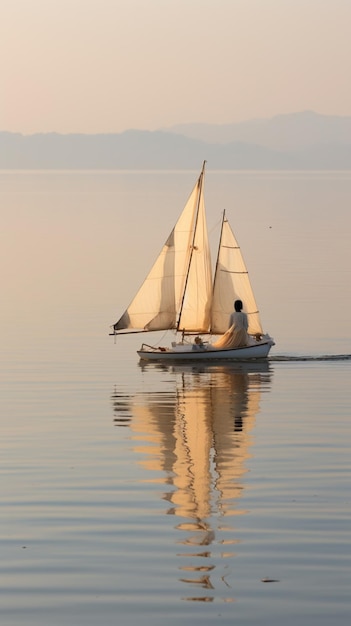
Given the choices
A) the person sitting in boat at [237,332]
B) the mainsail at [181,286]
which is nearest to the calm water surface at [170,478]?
the person sitting in boat at [237,332]

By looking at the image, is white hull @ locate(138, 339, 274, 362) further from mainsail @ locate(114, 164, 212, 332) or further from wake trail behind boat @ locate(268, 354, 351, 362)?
mainsail @ locate(114, 164, 212, 332)

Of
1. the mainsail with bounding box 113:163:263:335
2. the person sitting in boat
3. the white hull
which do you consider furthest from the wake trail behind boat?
the mainsail with bounding box 113:163:263:335

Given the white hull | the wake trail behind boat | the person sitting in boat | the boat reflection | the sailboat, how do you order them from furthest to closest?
Result: the sailboat, the person sitting in boat, the white hull, the wake trail behind boat, the boat reflection

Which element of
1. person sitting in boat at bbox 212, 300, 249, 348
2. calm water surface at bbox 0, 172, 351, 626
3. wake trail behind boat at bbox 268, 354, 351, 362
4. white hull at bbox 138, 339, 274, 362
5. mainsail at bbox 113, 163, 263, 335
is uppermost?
mainsail at bbox 113, 163, 263, 335

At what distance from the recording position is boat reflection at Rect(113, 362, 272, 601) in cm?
2106

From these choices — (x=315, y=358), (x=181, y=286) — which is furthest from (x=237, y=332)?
(x=181, y=286)

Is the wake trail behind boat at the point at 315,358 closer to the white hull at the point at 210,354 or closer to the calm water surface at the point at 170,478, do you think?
the calm water surface at the point at 170,478

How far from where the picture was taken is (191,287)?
159 feet

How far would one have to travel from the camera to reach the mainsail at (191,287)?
48406 millimetres

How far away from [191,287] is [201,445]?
62.6 ft

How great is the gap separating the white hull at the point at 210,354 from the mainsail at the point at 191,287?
3.31 m

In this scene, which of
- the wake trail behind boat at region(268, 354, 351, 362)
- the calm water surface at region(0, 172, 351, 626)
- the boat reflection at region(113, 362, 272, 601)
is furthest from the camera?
the wake trail behind boat at region(268, 354, 351, 362)

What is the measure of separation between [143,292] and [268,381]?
9.16 m

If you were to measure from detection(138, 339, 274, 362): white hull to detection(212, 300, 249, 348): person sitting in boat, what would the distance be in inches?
11.6
